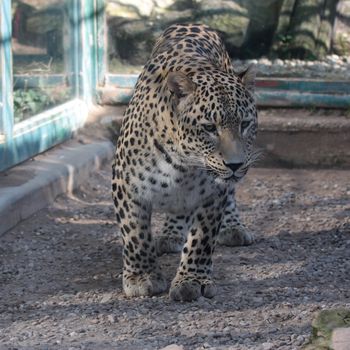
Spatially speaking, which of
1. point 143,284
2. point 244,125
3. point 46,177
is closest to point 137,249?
point 143,284

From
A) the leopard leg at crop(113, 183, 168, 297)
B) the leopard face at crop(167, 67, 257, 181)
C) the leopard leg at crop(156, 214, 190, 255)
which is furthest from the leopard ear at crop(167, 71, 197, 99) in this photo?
the leopard leg at crop(156, 214, 190, 255)

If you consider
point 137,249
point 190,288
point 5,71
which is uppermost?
point 5,71

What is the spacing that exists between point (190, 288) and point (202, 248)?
0.26 meters

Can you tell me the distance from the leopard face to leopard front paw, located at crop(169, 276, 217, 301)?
2.05 feet

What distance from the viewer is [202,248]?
5.16 metres

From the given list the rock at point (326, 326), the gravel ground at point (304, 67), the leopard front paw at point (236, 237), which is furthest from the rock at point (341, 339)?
the gravel ground at point (304, 67)

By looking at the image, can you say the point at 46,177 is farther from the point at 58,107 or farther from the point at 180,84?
the point at 180,84

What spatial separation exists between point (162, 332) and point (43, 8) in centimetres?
379

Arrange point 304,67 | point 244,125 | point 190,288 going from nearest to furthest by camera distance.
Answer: point 244,125, point 190,288, point 304,67

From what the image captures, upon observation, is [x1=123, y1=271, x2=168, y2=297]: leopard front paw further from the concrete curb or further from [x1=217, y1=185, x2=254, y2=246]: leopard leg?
the concrete curb

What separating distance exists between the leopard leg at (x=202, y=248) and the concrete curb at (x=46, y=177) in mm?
1345

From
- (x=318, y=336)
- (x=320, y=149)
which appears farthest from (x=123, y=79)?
(x=318, y=336)

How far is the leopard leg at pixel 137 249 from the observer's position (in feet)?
16.7

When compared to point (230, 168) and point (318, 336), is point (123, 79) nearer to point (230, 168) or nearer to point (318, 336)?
point (230, 168)
